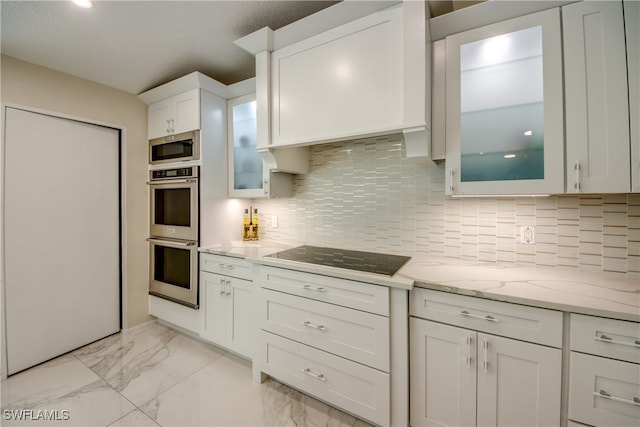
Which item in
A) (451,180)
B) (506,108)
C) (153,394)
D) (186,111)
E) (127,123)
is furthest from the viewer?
(127,123)

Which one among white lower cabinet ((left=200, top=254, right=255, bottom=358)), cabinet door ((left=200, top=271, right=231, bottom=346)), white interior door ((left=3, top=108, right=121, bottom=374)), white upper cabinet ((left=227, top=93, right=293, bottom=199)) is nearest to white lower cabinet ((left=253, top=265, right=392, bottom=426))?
white lower cabinet ((left=200, top=254, right=255, bottom=358))

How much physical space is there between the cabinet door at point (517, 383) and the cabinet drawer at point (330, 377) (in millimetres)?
474

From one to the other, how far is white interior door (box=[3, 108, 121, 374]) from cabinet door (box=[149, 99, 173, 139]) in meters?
0.34

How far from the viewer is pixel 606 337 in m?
0.97

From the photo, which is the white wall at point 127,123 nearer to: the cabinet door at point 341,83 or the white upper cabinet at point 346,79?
the white upper cabinet at point 346,79

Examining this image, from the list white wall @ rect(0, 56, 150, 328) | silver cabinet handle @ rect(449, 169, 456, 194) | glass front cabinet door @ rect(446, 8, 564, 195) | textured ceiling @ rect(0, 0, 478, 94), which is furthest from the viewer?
white wall @ rect(0, 56, 150, 328)

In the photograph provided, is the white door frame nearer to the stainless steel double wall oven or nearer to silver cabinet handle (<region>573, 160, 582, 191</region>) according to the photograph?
the stainless steel double wall oven

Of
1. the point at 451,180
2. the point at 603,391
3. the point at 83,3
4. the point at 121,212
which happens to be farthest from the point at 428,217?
→ the point at 121,212

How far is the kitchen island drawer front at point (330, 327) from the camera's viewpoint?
1.36 m

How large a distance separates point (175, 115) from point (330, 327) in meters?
2.37

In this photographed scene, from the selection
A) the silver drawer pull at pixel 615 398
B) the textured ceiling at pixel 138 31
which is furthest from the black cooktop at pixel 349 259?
the textured ceiling at pixel 138 31

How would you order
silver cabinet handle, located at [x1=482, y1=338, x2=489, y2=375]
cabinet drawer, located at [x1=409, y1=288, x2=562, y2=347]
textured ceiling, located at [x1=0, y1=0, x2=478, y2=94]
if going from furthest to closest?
textured ceiling, located at [x1=0, y1=0, x2=478, y2=94]
silver cabinet handle, located at [x1=482, y1=338, x2=489, y2=375]
cabinet drawer, located at [x1=409, y1=288, x2=562, y2=347]

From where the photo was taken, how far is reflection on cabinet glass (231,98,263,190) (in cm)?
228

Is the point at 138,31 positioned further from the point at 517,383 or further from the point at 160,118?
the point at 517,383
